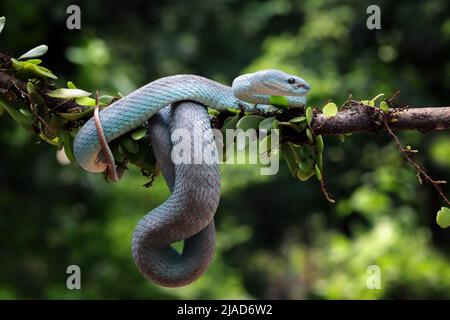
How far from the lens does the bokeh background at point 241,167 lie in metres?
6.83

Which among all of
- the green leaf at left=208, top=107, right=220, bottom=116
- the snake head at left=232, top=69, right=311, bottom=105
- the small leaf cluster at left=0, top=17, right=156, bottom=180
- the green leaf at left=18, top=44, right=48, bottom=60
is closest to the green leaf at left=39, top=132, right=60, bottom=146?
the small leaf cluster at left=0, top=17, right=156, bottom=180

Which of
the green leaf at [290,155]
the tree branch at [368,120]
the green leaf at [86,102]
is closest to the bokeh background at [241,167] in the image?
the green leaf at [290,155]

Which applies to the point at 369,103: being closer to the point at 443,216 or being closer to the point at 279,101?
the point at 279,101

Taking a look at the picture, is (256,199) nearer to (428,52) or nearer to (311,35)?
(311,35)

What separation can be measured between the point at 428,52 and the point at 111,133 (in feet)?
25.9

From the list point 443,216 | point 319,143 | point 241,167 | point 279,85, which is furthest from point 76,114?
point 241,167

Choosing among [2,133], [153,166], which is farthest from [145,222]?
[2,133]

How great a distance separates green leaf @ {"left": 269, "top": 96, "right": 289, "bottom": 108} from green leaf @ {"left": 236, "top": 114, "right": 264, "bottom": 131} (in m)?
0.08

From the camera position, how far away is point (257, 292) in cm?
1298

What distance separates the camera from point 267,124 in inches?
89.9

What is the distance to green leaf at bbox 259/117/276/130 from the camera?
2270mm

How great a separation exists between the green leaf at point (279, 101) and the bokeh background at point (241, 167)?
3.50 metres

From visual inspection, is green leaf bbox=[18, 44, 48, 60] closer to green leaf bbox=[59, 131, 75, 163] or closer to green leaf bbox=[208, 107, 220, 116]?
green leaf bbox=[59, 131, 75, 163]
